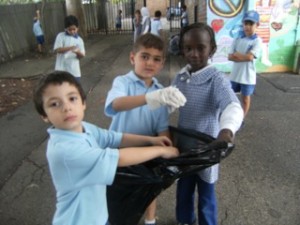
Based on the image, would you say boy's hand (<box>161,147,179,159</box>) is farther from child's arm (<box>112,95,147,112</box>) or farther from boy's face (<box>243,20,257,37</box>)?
boy's face (<box>243,20,257,37</box>)

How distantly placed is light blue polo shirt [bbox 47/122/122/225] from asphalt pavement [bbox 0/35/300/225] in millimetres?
1437

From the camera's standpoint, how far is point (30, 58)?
11.7 metres

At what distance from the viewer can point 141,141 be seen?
1901mm

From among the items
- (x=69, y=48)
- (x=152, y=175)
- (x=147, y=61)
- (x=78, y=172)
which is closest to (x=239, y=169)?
(x=147, y=61)

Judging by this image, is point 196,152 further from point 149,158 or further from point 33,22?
point 33,22

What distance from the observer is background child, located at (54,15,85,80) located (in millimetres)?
5215

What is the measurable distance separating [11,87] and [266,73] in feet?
20.2

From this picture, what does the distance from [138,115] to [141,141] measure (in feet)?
0.90

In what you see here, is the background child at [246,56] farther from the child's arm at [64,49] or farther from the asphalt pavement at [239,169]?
the child's arm at [64,49]

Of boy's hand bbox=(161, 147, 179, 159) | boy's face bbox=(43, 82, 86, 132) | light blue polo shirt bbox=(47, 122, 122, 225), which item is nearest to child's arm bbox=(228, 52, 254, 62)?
boy's hand bbox=(161, 147, 179, 159)

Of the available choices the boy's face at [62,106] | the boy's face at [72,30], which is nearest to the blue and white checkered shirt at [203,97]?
the boy's face at [62,106]

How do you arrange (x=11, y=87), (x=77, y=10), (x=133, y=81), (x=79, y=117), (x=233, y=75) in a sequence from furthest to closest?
(x=77, y=10) → (x=11, y=87) → (x=233, y=75) → (x=133, y=81) → (x=79, y=117)

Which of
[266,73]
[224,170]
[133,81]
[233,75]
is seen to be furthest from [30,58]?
[133,81]

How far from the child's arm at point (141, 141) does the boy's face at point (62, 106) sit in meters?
0.44
